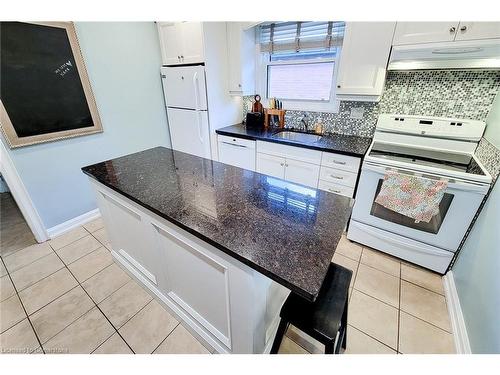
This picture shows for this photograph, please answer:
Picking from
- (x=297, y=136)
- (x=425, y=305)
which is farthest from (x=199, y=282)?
(x=297, y=136)

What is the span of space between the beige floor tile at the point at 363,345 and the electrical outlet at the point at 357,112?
2.00 m

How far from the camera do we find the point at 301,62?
2600mm

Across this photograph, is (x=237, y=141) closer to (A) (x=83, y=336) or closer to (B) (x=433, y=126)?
(B) (x=433, y=126)

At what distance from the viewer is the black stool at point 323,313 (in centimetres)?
92

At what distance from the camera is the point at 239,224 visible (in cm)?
97

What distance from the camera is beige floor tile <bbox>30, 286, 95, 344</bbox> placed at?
1.46 m

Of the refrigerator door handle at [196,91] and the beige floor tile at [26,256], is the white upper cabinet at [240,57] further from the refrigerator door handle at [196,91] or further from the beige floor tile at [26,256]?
the beige floor tile at [26,256]

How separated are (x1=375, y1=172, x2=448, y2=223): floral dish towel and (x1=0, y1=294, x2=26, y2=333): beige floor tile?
2844 millimetres

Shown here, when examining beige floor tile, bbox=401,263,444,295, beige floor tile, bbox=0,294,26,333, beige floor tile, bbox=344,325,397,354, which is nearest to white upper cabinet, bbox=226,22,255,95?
beige floor tile, bbox=401,263,444,295

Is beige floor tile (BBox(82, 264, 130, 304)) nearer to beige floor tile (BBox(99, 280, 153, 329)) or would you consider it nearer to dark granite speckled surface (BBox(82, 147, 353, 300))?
beige floor tile (BBox(99, 280, 153, 329))

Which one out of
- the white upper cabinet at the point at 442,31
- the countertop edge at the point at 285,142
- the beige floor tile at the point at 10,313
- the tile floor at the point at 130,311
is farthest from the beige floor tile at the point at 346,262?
the beige floor tile at the point at 10,313

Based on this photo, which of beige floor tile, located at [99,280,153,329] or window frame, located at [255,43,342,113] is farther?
window frame, located at [255,43,342,113]
